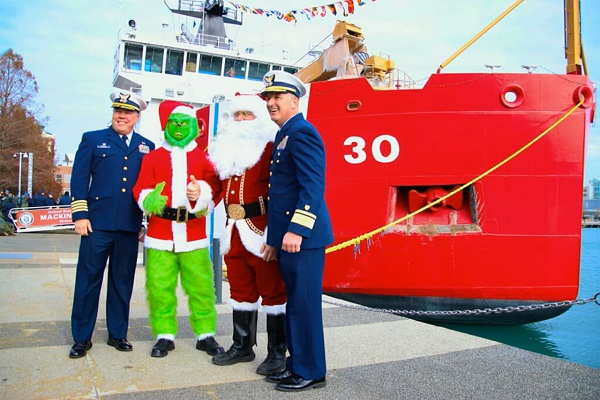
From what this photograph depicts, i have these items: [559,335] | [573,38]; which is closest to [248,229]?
[573,38]

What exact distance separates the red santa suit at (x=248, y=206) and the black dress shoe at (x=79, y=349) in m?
0.95

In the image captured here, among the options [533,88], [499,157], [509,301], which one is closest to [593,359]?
[509,301]

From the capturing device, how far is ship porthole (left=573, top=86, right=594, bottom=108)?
6059 millimetres

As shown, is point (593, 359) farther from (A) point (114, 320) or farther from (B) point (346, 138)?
(A) point (114, 320)

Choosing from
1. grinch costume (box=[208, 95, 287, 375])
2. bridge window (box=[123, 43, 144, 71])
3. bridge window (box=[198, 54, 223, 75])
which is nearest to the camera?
grinch costume (box=[208, 95, 287, 375])

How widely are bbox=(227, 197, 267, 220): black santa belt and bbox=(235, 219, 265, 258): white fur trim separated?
6 centimetres

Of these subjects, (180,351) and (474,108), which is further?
(474,108)

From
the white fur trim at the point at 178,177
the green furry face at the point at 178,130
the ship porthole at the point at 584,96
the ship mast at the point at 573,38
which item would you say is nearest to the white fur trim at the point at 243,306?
the white fur trim at the point at 178,177

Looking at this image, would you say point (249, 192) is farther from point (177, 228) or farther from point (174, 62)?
point (174, 62)

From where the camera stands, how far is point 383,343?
3.63 m

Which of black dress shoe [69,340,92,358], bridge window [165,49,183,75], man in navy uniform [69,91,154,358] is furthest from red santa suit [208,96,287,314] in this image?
bridge window [165,49,183,75]

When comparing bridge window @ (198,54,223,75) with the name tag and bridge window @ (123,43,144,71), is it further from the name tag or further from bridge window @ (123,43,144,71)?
the name tag

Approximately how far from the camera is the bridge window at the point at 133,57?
12.8 meters

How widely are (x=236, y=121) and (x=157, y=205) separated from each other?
28.6 inches
